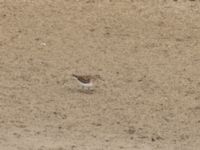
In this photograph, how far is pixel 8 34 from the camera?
15391mm

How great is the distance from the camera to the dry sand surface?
1123cm

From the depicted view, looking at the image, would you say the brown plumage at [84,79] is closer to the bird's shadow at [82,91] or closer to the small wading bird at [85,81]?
the small wading bird at [85,81]

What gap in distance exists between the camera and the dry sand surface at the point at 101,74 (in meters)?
11.2

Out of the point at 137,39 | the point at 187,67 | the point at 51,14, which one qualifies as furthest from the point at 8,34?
the point at 187,67

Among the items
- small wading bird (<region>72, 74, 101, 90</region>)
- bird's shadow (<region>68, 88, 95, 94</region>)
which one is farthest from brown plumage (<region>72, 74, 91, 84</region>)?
bird's shadow (<region>68, 88, 95, 94</region>)

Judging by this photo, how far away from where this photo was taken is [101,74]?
1373 centimetres

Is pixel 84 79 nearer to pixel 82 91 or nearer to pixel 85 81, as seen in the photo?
pixel 85 81

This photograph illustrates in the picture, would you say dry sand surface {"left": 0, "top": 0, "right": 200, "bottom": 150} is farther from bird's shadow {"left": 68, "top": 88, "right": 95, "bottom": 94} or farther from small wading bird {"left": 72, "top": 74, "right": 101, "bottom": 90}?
small wading bird {"left": 72, "top": 74, "right": 101, "bottom": 90}

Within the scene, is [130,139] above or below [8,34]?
below

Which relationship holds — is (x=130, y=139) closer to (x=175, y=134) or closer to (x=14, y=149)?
(x=175, y=134)

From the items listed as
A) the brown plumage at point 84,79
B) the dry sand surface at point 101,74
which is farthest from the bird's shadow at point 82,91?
the brown plumage at point 84,79

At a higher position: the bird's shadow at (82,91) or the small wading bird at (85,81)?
the small wading bird at (85,81)

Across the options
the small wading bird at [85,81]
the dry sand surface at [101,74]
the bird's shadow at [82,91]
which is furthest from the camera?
the bird's shadow at [82,91]

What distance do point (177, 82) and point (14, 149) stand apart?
3.68 metres
